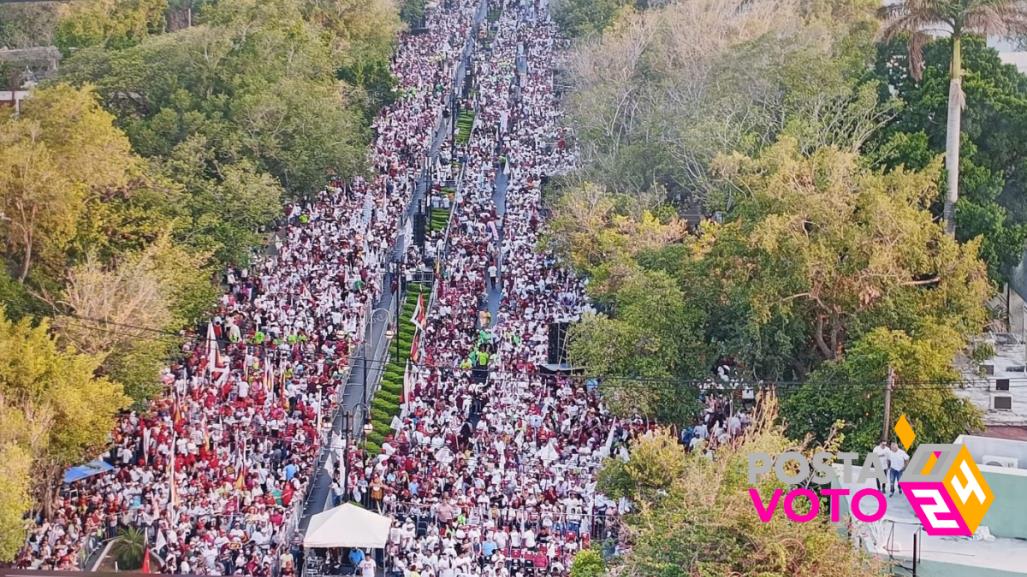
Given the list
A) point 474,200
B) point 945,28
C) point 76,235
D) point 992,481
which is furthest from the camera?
point 474,200

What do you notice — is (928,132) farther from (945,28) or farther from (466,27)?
(466,27)

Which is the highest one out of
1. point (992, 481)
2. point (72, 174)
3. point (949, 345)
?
point (72, 174)

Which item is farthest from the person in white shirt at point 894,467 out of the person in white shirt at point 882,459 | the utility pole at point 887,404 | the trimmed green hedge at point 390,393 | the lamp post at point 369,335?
the lamp post at point 369,335

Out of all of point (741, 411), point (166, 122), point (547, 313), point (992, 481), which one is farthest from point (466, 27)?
point (992, 481)

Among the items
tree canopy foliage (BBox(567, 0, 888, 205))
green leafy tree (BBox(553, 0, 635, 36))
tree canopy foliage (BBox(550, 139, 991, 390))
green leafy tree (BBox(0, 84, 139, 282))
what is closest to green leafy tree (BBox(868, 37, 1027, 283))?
tree canopy foliage (BBox(567, 0, 888, 205))

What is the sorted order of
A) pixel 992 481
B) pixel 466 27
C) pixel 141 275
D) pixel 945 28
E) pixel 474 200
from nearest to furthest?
pixel 992 481 < pixel 141 275 < pixel 945 28 < pixel 474 200 < pixel 466 27

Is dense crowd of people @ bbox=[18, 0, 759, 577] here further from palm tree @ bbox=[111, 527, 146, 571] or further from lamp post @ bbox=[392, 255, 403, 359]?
lamp post @ bbox=[392, 255, 403, 359]

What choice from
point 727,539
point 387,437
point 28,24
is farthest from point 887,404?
point 28,24
